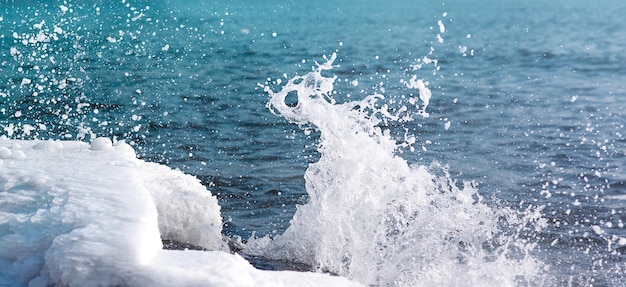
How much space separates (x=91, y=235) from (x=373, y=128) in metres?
3.26

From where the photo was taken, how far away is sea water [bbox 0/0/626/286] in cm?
651

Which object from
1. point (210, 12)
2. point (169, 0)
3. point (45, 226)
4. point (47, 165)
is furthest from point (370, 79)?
point (169, 0)

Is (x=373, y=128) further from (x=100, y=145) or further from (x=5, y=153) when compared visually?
(x=5, y=153)

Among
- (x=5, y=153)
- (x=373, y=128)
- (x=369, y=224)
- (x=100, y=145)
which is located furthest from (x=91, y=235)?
(x=373, y=128)

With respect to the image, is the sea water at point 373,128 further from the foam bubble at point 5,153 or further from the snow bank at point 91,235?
the foam bubble at point 5,153

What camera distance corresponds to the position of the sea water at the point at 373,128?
651 centimetres

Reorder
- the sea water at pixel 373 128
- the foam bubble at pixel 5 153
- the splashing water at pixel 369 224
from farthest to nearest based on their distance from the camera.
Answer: the sea water at pixel 373 128, the splashing water at pixel 369 224, the foam bubble at pixel 5 153

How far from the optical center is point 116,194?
4664 mm

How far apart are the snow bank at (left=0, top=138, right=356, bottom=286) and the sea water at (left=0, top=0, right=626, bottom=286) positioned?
6.10 feet

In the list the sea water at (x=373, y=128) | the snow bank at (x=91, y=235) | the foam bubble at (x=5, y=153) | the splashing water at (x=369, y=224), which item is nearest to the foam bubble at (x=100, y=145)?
the snow bank at (x=91, y=235)

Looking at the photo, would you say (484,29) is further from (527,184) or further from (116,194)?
(116,194)

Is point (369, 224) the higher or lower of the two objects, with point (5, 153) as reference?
lower

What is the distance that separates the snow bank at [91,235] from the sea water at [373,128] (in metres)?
1.86

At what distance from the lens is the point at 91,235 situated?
4016 millimetres
